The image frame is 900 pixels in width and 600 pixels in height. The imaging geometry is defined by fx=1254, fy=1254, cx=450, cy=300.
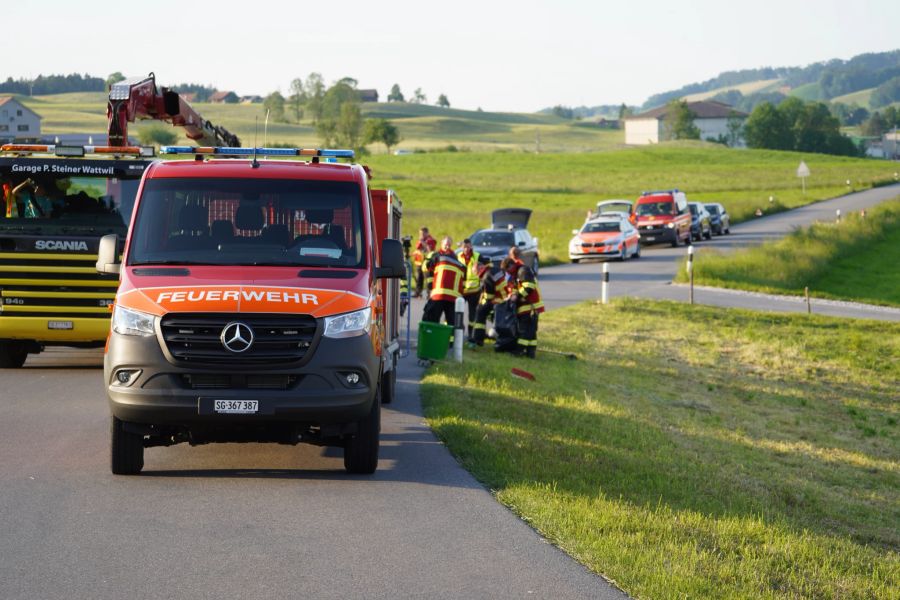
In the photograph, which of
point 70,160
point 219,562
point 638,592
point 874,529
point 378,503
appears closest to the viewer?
point 638,592

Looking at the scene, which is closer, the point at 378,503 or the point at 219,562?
the point at 219,562

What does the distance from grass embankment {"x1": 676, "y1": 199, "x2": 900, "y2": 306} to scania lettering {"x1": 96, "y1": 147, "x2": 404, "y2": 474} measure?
88.7ft

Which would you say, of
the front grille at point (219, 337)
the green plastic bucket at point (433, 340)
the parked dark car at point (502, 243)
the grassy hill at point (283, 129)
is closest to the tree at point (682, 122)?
the grassy hill at point (283, 129)

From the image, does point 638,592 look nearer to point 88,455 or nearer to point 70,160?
point 88,455

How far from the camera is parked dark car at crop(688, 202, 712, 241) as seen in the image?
171 ft

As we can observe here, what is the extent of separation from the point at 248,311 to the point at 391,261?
4.67 ft

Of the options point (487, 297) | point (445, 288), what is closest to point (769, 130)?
point (487, 297)

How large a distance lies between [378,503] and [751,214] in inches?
2452

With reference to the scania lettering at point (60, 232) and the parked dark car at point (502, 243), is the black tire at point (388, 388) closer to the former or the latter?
the scania lettering at point (60, 232)

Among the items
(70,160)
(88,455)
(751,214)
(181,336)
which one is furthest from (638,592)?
(751,214)

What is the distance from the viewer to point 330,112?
154 metres

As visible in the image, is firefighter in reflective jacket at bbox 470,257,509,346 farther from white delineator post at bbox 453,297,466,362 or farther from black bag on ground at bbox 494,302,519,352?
white delineator post at bbox 453,297,466,362

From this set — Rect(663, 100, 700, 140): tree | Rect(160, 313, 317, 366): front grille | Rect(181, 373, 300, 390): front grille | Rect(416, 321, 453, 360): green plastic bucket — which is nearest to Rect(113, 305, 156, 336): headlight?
Rect(160, 313, 317, 366): front grille

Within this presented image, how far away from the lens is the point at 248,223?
31.9ft
